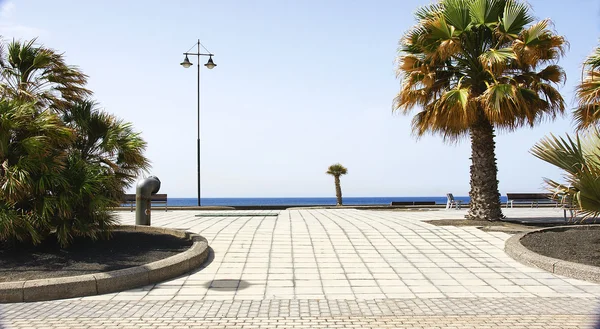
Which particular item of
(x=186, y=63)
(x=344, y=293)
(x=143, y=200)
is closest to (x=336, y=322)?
(x=344, y=293)

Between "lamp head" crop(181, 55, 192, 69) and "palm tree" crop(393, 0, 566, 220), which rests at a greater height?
"lamp head" crop(181, 55, 192, 69)

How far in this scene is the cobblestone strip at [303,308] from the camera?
5.72 metres

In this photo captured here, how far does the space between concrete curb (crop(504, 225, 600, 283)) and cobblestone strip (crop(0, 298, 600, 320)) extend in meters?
1.16

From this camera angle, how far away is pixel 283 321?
5422 mm

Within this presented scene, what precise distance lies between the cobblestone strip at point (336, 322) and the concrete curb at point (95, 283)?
105cm

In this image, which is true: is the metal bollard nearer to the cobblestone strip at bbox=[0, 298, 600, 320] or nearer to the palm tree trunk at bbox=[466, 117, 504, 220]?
the cobblestone strip at bbox=[0, 298, 600, 320]

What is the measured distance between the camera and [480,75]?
1415cm

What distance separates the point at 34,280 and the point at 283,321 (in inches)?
133

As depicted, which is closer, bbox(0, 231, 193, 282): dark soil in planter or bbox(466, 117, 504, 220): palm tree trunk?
bbox(0, 231, 193, 282): dark soil in planter

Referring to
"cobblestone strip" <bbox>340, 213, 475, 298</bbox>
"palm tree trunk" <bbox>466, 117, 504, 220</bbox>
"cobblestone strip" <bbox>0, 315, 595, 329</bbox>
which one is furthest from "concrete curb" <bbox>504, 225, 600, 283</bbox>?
"palm tree trunk" <bbox>466, 117, 504, 220</bbox>

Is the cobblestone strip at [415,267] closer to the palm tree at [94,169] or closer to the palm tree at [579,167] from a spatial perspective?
the palm tree at [579,167]

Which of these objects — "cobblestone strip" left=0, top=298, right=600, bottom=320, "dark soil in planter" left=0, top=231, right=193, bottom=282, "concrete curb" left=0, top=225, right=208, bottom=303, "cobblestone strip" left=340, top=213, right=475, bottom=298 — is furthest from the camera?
"dark soil in planter" left=0, top=231, right=193, bottom=282

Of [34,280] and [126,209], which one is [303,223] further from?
[126,209]

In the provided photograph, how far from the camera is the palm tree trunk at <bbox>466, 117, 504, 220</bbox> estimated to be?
13812 millimetres
